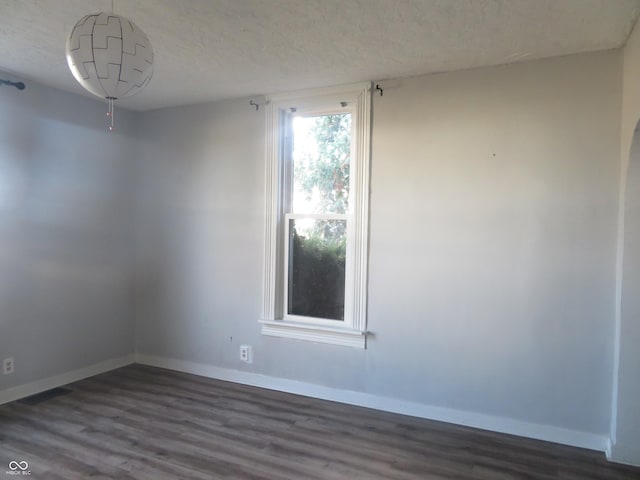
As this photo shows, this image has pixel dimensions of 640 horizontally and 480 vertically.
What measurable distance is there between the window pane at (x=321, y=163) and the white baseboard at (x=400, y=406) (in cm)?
152

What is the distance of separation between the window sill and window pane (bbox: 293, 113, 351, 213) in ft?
3.24

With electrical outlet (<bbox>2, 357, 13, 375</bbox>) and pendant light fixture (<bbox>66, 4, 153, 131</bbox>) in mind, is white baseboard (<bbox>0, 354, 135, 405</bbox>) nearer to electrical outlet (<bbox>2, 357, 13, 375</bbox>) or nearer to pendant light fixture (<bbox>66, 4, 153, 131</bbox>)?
electrical outlet (<bbox>2, 357, 13, 375</bbox>)

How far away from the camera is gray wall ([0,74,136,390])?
347 centimetres

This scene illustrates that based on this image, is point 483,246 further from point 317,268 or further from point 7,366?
point 7,366

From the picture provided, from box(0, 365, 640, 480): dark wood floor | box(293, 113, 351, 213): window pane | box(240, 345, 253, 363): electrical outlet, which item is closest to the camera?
box(0, 365, 640, 480): dark wood floor

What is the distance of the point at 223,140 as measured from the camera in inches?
160

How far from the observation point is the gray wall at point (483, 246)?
2.84 m

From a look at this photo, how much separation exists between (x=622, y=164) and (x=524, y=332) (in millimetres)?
1239

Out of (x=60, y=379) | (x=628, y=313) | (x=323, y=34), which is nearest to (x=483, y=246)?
(x=628, y=313)

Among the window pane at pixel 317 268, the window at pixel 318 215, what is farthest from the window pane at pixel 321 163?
the window pane at pixel 317 268

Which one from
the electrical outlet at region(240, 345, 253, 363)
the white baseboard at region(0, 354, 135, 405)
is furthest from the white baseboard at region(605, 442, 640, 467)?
the white baseboard at region(0, 354, 135, 405)

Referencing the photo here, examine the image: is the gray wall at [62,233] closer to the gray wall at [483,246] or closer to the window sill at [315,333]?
the gray wall at [483,246]

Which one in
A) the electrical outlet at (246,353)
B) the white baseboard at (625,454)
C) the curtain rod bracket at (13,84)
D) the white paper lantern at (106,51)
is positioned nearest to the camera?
the white paper lantern at (106,51)

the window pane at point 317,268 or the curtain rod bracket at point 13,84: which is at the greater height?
the curtain rod bracket at point 13,84
